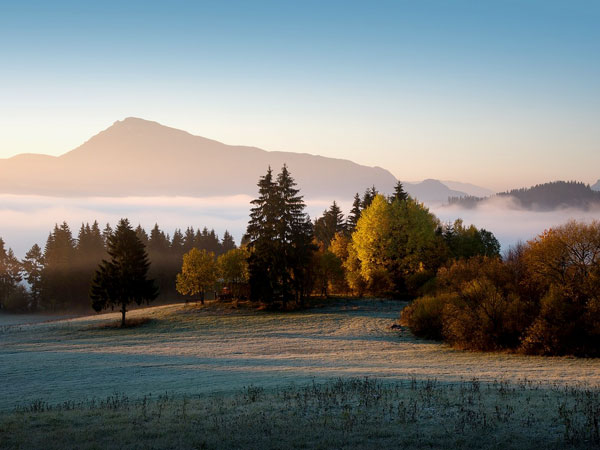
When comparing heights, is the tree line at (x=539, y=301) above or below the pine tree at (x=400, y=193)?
below

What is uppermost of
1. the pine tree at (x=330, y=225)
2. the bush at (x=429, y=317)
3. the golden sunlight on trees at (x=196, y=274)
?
the pine tree at (x=330, y=225)

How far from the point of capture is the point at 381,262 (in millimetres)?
71812

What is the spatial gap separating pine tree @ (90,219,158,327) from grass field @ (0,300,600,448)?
47.4 ft

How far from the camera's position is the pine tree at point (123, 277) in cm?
6419

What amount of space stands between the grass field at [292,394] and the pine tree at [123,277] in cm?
1446

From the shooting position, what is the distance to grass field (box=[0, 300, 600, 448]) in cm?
1422

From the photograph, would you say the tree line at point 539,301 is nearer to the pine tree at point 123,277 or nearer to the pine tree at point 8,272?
the pine tree at point 123,277

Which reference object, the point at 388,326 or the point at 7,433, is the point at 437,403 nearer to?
the point at 7,433

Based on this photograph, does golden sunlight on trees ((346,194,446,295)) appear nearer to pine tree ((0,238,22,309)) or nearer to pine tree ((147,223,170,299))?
pine tree ((147,223,170,299))

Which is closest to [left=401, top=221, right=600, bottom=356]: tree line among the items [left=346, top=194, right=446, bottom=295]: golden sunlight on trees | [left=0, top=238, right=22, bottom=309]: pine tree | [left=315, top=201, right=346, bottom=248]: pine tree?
[left=346, top=194, right=446, bottom=295]: golden sunlight on trees

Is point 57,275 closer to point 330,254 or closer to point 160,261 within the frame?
point 160,261

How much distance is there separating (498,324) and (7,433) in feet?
109

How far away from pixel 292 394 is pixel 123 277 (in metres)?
49.4

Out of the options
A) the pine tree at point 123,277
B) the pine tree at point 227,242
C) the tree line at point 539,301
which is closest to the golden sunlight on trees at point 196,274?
the pine tree at point 123,277
